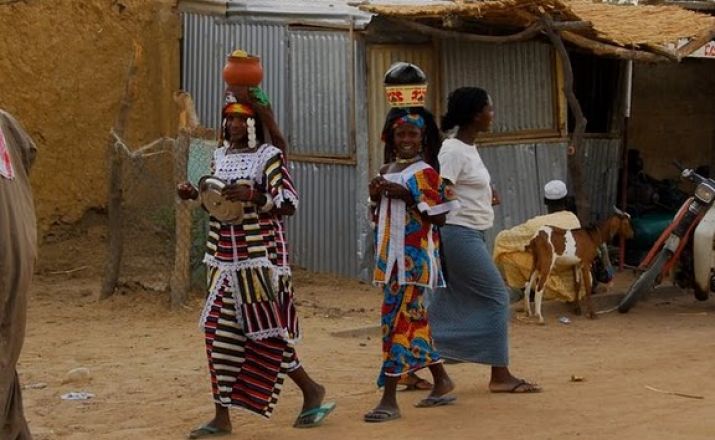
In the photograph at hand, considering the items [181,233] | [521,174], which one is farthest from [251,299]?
[521,174]

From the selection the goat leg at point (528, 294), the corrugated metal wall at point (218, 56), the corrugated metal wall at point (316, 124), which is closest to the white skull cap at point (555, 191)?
the goat leg at point (528, 294)

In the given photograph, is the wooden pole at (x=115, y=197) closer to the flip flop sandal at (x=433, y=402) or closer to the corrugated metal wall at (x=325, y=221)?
the corrugated metal wall at (x=325, y=221)

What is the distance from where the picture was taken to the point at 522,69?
12648mm

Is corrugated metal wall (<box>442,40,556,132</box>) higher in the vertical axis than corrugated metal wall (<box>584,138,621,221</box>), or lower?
higher

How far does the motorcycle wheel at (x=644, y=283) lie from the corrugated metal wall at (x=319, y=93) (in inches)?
101

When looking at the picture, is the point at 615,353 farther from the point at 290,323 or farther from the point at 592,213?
the point at 592,213

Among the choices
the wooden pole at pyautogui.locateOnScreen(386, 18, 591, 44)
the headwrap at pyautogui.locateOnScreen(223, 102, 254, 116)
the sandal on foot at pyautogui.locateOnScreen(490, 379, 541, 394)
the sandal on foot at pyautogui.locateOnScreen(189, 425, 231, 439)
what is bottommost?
the sandal on foot at pyautogui.locateOnScreen(189, 425, 231, 439)

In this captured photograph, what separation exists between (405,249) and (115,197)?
13.3ft

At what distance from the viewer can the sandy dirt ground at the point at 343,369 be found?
7121mm

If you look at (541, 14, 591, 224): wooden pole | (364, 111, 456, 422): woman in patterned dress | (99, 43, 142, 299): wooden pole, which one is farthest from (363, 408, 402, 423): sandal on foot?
(541, 14, 591, 224): wooden pole

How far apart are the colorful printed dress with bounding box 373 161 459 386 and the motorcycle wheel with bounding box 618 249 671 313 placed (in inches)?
175

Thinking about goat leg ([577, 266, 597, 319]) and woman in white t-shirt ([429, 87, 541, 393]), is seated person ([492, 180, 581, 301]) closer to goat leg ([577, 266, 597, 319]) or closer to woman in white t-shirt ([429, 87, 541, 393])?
goat leg ([577, 266, 597, 319])

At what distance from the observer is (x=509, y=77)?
1256 centimetres

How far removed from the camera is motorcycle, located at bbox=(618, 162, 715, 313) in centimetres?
1122
